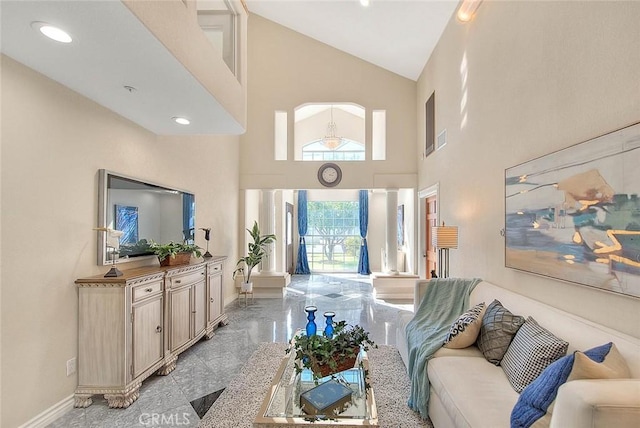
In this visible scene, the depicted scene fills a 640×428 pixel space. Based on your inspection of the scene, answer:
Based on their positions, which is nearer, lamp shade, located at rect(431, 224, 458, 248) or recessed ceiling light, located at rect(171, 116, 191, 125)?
recessed ceiling light, located at rect(171, 116, 191, 125)

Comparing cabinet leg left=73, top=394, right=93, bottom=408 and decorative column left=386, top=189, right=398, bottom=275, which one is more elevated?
decorative column left=386, top=189, right=398, bottom=275

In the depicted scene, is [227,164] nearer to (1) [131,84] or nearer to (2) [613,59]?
(1) [131,84]

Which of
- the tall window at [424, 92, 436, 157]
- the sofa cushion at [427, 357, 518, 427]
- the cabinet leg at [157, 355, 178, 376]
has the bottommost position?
the cabinet leg at [157, 355, 178, 376]

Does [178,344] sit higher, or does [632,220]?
[632,220]

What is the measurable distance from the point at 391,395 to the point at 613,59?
106 inches

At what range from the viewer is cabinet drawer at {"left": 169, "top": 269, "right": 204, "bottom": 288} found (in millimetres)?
3277

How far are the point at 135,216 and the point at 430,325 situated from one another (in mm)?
3040

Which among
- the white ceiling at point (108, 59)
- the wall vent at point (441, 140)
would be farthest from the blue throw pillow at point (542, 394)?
the wall vent at point (441, 140)

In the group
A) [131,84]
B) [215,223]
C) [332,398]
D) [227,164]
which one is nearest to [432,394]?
[332,398]

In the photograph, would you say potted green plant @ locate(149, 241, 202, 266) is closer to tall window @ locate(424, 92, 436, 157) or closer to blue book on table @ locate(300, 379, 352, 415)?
blue book on table @ locate(300, 379, 352, 415)

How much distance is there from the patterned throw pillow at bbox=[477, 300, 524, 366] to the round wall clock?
444cm

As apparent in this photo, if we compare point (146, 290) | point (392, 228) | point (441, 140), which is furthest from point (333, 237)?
point (146, 290)

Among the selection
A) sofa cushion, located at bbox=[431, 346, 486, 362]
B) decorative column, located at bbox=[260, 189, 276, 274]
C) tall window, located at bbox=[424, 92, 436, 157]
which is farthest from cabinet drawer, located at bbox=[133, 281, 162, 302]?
tall window, located at bbox=[424, 92, 436, 157]

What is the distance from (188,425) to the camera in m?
2.28
